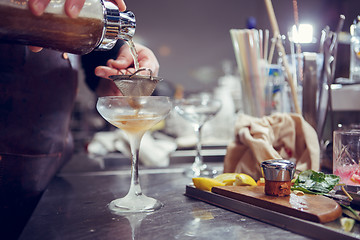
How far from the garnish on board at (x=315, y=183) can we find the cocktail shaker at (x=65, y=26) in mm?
458

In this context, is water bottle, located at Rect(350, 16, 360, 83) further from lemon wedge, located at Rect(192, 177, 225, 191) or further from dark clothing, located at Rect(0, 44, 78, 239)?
dark clothing, located at Rect(0, 44, 78, 239)

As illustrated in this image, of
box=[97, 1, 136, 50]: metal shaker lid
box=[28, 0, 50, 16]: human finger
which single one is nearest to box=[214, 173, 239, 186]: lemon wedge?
box=[97, 1, 136, 50]: metal shaker lid

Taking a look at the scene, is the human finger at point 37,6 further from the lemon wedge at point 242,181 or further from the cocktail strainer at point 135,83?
the lemon wedge at point 242,181

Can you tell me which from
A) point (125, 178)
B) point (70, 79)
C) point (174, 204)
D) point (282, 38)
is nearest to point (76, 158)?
point (125, 178)

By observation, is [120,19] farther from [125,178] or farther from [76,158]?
[76,158]

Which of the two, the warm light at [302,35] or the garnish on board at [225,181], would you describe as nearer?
the garnish on board at [225,181]

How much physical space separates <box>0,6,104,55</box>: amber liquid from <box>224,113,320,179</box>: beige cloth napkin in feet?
1.54

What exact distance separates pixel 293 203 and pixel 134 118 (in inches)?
12.8

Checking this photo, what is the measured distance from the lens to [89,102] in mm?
3100

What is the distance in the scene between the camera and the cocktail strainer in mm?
694

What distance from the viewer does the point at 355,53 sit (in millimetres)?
1370

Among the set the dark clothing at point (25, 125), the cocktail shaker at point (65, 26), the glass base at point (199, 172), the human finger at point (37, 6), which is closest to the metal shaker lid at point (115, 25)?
the cocktail shaker at point (65, 26)

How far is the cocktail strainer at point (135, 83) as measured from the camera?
0.69 meters

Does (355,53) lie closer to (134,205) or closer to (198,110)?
(198,110)
